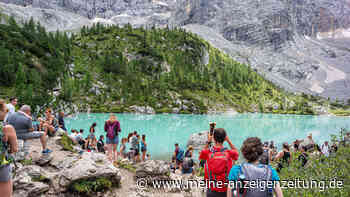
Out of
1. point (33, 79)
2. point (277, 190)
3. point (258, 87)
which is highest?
point (277, 190)

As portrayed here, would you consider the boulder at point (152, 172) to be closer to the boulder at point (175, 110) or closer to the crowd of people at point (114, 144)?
the crowd of people at point (114, 144)

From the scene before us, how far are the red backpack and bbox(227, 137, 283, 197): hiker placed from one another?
1.00 metres

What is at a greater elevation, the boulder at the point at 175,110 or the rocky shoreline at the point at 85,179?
the rocky shoreline at the point at 85,179

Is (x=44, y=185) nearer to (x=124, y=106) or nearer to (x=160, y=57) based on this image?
(x=124, y=106)

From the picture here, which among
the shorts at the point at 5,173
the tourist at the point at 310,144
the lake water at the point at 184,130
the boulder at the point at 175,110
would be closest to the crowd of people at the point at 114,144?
the lake water at the point at 184,130

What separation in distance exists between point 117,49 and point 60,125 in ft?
369

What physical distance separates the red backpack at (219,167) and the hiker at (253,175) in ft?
3.28

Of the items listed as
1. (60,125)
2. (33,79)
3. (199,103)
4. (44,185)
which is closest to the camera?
(44,185)

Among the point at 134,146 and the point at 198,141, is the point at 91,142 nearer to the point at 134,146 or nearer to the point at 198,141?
the point at 134,146

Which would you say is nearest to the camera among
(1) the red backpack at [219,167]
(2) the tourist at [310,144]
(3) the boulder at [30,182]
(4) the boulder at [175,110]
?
(1) the red backpack at [219,167]

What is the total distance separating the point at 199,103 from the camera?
9819 centimetres

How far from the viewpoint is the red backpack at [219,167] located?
4.60 meters

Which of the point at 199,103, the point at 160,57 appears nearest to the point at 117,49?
the point at 160,57

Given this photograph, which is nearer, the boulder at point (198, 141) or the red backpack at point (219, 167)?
the red backpack at point (219, 167)
